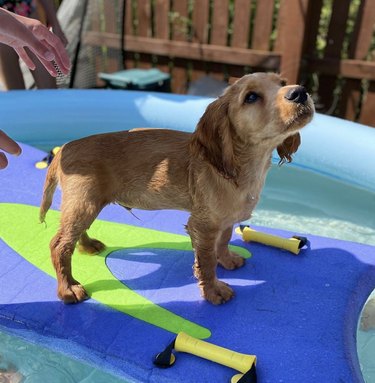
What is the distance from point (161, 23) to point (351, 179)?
4.07 m

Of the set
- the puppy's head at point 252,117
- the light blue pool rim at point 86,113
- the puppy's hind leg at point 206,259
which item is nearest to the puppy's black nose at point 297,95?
the puppy's head at point 252,117

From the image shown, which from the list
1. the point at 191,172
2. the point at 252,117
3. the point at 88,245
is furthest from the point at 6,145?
the point at 88,245

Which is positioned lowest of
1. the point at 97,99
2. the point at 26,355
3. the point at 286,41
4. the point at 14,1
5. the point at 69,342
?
the point at 26,355

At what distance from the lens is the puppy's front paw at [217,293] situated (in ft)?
9.00

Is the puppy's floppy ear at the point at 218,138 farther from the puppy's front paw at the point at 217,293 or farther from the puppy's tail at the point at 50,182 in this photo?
the puppy's tail at the point at 50,182

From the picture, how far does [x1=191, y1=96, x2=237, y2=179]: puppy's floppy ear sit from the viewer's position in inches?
91.9

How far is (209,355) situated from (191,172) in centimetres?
96

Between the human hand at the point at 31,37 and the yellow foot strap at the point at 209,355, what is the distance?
1603 millimetres

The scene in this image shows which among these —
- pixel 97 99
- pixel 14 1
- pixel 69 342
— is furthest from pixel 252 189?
pixel 14 1

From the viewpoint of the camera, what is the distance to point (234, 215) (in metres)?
2.55

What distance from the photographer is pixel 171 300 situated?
9.24ft

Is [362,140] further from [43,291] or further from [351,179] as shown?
[43,291]

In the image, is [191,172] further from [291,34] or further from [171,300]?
[291,34]

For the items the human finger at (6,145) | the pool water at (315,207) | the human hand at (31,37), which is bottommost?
the pool water at (315,207)
